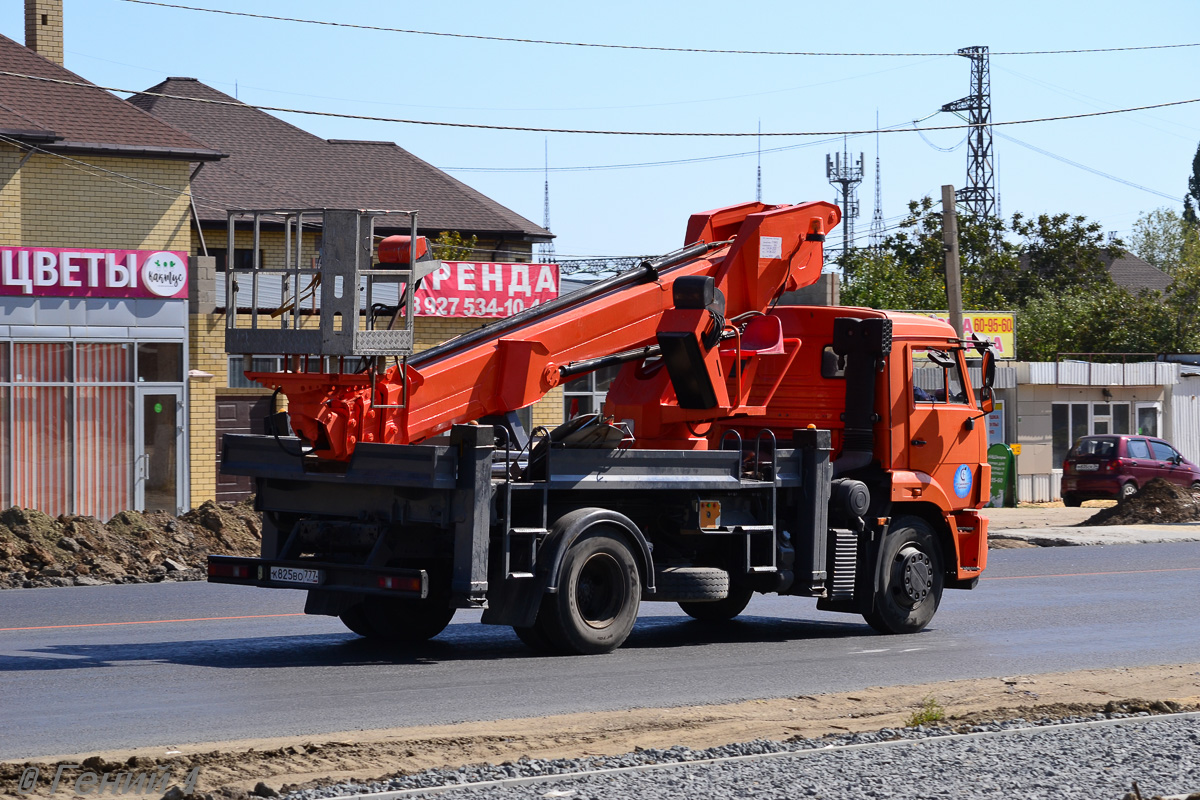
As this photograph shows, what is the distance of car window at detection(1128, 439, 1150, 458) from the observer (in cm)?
3562

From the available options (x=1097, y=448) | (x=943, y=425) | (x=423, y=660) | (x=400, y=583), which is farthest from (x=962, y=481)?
(x=1097, y=448)

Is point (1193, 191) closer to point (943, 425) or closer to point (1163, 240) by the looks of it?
point (1163, 240)

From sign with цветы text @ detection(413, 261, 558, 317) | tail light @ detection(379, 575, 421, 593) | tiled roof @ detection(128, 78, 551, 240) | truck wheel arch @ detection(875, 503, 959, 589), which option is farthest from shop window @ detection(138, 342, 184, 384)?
tail light @ detection(379, 575, 421, 593)

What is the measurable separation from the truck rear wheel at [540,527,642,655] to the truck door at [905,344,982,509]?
3.39 meters

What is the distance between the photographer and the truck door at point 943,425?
46.2ft

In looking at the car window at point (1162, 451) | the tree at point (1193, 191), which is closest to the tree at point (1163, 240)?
the tree at point (1193, 191)

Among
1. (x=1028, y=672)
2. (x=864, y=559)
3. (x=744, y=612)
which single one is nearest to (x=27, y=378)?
(x=744, y=612)

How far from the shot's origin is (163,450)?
2673 centimetres

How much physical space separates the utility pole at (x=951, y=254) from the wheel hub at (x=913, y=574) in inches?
607

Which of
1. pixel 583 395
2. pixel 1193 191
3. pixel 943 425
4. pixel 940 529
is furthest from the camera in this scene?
pixel 1193 191

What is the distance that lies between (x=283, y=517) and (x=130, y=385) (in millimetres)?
14934

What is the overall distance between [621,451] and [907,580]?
3.35 metres

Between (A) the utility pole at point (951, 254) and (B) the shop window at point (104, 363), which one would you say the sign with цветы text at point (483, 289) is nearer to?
(B) the shop window at point (104, 363)

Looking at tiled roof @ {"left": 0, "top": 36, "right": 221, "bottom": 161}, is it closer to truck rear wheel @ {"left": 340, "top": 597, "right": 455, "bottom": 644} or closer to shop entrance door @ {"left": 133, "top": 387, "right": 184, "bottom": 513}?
shop entrance door @ {"left": 133, "top": 387, "right": 184, "bottom": 513}
